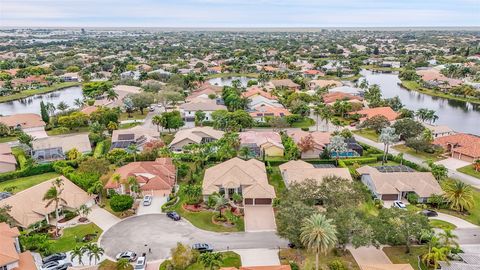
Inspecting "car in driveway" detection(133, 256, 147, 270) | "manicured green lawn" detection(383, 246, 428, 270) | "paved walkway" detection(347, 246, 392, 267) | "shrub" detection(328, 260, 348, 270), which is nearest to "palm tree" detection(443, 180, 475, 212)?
"manicured green lawn" detection(383, 246, 428, 270)

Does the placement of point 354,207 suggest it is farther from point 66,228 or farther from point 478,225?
point 66,228

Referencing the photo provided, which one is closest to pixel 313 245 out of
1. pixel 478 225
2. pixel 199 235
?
pixel 199 235

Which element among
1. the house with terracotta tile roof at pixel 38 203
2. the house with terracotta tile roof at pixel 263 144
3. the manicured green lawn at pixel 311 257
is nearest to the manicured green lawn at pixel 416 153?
the house with terracotta tile roof at pixel 263 144

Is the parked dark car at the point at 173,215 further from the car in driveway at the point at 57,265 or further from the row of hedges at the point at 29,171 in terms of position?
the row of hedges at the point at 29,171

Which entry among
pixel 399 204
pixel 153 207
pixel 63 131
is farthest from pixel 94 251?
pixel 63 131

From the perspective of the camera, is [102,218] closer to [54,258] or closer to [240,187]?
[54,258]
